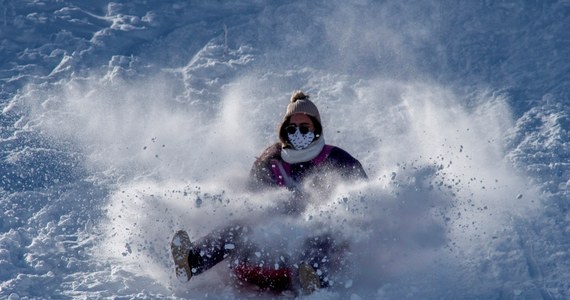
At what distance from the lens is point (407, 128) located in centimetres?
807

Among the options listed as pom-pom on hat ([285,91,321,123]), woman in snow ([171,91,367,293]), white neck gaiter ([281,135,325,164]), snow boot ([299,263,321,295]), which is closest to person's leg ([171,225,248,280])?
woman in snow ([171,91,367,293])

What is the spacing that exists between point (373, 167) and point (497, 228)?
162 cm

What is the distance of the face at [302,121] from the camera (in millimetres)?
6422

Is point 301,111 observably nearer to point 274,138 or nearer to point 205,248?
point 205,248

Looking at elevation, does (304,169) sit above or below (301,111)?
below

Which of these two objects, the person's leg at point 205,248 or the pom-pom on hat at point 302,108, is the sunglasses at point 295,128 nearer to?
the pom-pom on hat at point 302,108

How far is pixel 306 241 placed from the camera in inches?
227

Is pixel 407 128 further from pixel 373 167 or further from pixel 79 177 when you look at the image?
pixel 79 177

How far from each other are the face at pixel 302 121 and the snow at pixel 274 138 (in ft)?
1.93

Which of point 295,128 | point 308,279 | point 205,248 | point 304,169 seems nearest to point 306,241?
point 308,279

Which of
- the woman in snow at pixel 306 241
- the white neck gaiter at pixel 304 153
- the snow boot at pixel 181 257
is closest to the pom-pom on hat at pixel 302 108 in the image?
the woman in snow at pixel 306 241

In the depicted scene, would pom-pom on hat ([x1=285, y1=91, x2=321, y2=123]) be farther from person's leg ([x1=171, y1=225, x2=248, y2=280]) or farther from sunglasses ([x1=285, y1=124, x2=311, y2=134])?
person's leg ([x1=171, y1=225, x2=248, y2=280])

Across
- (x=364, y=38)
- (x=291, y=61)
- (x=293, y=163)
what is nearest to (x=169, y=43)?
(x=291, y=61)

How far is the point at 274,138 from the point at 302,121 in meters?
1.68
